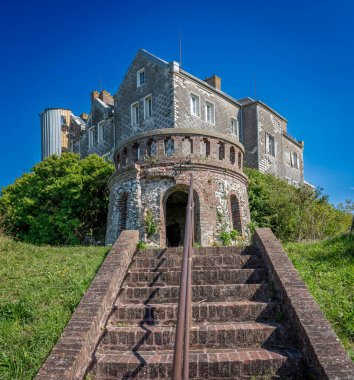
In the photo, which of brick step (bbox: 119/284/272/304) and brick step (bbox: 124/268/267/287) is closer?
brick step (bbox: 119/284/272/304)

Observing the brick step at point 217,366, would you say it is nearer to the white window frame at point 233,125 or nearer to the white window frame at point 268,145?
the white window frame at point 233,125

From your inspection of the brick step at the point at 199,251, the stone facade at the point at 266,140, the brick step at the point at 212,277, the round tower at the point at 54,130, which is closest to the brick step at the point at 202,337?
the brick step at the point at 212,277

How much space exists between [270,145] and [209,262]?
845 inches

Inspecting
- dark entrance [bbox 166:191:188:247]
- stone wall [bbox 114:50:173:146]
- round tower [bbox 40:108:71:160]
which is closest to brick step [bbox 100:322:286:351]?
dark entrance [bbox 166:191:188:247]

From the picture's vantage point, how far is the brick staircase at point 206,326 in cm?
479

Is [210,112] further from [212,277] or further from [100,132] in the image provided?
[212,277]

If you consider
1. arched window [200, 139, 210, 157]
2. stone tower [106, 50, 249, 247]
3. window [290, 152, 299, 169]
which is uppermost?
window [290, 152, 299, 169]

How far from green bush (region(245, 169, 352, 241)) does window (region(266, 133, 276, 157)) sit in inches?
300

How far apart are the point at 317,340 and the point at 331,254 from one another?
3.92 metres

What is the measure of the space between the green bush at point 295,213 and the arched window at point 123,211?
625 cm

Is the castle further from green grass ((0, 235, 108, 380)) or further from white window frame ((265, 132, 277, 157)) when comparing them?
green grass ((0, 235, 108, 380))

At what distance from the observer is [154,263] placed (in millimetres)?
7629

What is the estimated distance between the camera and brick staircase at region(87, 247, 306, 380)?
188 inches

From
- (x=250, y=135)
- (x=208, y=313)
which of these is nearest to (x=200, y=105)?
(x=250, y=135)
